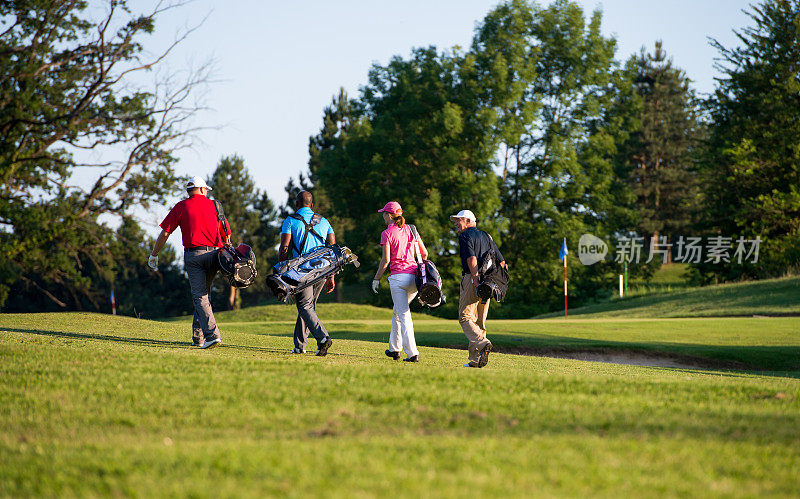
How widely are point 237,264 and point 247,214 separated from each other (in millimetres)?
65110

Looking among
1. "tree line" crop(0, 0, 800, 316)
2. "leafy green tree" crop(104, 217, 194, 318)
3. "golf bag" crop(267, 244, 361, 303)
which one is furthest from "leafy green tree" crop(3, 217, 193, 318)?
"golf bag" crop(267, 244, 361, 303)

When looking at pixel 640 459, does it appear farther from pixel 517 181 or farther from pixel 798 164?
pixel 798 164

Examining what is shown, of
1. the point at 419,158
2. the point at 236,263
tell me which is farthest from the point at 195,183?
the point at 419,158

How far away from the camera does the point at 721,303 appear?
30.0m

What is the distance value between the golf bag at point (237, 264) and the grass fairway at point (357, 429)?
107 centimetres

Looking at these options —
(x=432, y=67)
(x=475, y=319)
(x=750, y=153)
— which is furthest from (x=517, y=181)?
(x=475, y=319)

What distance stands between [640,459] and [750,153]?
43.7 m

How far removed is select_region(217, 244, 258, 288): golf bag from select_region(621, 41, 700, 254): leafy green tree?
60.6 meters

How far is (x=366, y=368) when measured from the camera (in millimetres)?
9016

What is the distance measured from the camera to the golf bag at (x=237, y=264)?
10453 millimetres

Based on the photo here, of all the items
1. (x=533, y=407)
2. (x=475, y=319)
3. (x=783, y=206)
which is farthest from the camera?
(x=783, y=206)

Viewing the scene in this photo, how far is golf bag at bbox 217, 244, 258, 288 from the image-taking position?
10453 millimetres

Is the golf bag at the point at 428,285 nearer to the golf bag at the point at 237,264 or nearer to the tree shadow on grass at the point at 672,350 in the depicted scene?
the golf bag at the point at 237,264

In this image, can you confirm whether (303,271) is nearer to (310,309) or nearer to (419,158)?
(310,309)
